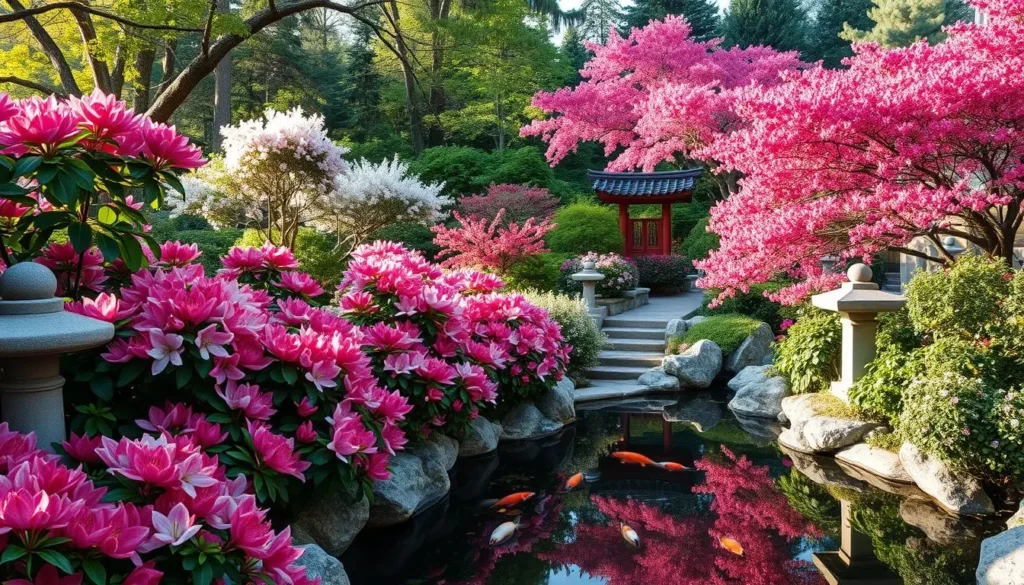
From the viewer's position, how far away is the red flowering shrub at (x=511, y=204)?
48.7 ft

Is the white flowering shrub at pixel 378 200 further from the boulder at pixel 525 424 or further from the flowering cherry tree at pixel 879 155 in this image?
the flowering cherry tree at pixel 879 155

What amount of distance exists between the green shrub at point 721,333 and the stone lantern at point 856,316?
11.0ft

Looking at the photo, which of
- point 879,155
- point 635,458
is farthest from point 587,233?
point 635,458

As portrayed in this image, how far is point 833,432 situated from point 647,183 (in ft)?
34.6

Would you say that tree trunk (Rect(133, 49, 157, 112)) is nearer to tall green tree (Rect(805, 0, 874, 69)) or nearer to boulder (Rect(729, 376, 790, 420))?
boulder (Rect(729, 376, 790, 420))

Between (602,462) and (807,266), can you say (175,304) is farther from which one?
(807,266)

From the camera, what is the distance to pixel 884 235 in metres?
5.81

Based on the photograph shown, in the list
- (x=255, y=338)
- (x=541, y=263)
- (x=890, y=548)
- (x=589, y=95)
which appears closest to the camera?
(x=255, y=338)

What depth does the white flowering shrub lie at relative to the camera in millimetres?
10133

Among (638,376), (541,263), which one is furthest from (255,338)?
(541,263)

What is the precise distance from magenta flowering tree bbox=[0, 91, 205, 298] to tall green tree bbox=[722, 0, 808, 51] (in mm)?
26165

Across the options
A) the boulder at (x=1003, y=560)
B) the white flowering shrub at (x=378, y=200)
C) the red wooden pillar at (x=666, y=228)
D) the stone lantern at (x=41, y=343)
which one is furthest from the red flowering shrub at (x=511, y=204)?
the stone lantern at (x=41, y=343)

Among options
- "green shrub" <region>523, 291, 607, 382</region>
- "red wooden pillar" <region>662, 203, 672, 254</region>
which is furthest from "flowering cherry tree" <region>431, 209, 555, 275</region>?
"red wooden pillar" <region>662, 203, 672, 254</region>

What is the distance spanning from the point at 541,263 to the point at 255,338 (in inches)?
350
